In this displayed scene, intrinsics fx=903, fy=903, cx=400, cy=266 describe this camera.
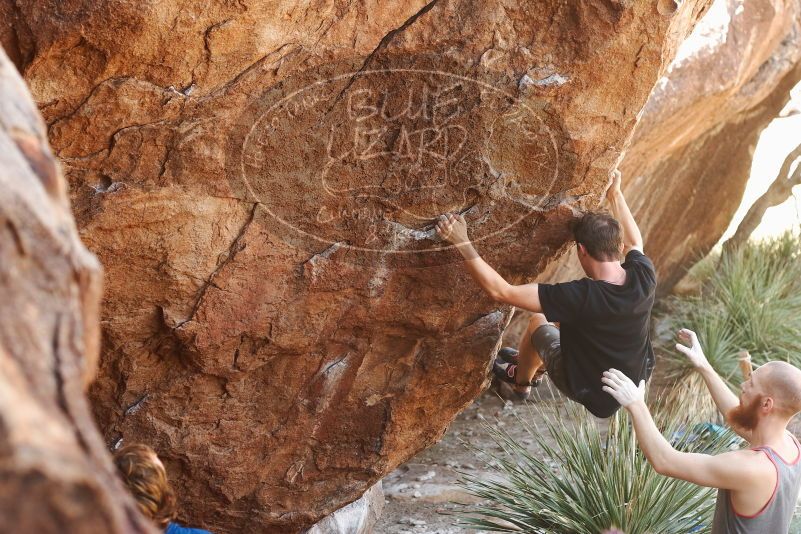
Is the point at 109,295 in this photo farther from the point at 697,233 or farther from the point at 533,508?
the point at 697,233

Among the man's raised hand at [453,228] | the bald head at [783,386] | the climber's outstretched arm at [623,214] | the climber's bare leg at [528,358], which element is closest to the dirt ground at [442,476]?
the climber's bare leg at [528,358]

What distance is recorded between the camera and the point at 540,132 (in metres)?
3.73

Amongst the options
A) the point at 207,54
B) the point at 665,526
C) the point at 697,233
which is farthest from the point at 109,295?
the point at 697,233

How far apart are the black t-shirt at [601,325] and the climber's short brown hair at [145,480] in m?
1.91

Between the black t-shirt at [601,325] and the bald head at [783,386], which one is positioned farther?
the black t-shirt at [601,325]

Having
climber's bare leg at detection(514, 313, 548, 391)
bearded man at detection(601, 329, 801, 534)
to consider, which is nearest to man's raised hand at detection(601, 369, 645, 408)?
bearded man at detection(601, 329, 801, 534)

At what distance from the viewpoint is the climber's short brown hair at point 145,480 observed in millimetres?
2330

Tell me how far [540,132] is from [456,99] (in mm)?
385

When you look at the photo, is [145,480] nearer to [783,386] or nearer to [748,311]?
[783,386]

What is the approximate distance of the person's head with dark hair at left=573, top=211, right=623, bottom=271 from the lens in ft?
12.4

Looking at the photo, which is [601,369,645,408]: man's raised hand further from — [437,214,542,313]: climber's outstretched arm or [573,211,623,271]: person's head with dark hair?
[573,211,623,271]: person's head with dark hair

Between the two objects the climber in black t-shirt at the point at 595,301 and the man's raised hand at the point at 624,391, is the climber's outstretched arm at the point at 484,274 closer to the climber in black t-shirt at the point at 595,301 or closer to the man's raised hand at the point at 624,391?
the climber in black t-shirt at the point at 595,301

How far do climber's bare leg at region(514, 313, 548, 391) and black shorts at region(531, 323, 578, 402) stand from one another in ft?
0.18

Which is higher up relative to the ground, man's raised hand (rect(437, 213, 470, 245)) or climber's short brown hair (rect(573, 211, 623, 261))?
climber's short brown hair (rect(573, 211, 623, 261))
